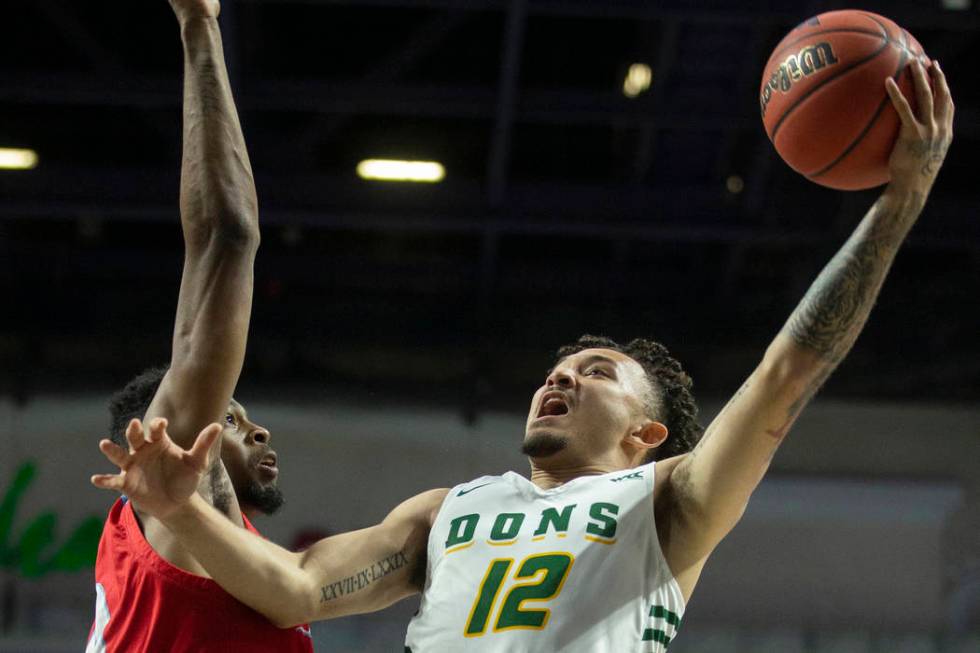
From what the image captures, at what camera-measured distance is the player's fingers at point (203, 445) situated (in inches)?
92.7

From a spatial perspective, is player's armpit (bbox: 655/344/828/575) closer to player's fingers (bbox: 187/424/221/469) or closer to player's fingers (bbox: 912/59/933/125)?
player's fingers (bbox: 912/59/933/125)

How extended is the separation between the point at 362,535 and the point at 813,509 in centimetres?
818

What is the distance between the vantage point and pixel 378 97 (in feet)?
28.2

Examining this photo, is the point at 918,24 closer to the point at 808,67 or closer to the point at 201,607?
the point at 808,67

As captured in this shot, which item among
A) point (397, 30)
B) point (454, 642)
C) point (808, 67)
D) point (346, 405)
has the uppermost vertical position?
point (397, 30)

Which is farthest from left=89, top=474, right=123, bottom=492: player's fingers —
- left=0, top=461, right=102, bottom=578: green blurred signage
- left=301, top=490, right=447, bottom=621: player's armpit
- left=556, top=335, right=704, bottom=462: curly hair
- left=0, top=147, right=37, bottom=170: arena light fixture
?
left=0, top=461, right=102, bottom=578: green blurred signage

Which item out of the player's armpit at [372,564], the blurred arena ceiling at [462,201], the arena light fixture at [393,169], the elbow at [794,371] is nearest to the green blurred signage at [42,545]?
the blurred arena ceiling at [462,201]

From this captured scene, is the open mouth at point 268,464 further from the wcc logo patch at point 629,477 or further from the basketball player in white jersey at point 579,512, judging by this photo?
the wcc logo patch at point 629,477

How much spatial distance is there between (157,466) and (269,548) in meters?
0.67

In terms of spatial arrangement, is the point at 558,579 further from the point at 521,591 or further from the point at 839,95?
the point at 839,95

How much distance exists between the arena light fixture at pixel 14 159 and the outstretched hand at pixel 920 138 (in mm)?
8258

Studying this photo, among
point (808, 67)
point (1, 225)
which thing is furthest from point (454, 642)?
point (1, 225)

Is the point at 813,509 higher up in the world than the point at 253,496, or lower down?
higher up

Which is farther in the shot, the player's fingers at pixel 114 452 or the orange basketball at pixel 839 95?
the orange basketball at pixel 839 95
